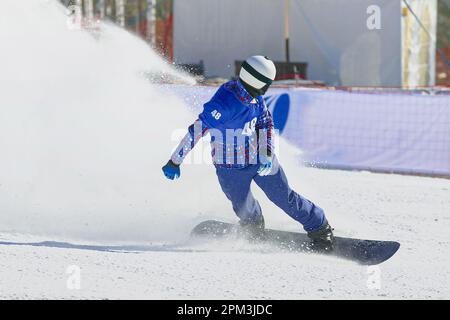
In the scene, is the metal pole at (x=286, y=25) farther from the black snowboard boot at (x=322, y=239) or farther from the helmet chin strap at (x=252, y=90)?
the helmet chin strap at (x=252, y=90)

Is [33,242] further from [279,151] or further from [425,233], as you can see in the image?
[279,151]

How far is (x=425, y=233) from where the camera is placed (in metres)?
7.68

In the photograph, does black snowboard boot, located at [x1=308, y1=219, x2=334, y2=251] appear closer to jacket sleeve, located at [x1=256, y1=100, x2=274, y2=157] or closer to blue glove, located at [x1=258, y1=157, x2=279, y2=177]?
blue glove, located at [x1=258, y1=157, x2=279, y2=177]

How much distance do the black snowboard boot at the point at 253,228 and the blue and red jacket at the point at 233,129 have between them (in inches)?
22.9

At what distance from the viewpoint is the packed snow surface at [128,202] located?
18.1ft

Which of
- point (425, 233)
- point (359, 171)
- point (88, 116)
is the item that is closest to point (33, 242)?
point (88, 116)

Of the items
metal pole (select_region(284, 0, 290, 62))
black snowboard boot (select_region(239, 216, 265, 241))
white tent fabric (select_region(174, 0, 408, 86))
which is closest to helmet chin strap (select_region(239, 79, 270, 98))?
black snowboard boot (select_region(239, 216, 265, 241))

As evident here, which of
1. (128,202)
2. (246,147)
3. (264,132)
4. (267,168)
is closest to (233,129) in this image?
(246,147)

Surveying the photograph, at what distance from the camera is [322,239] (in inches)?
260

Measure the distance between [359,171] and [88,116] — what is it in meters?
4.44

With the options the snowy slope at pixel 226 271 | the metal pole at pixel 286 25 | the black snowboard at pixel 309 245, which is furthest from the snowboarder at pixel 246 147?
the metal pole at pixel 286 25

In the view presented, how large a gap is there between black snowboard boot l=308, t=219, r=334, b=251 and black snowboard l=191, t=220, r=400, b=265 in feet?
0.11

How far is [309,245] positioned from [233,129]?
1144 millimetres

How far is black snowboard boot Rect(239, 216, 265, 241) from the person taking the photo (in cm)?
681
